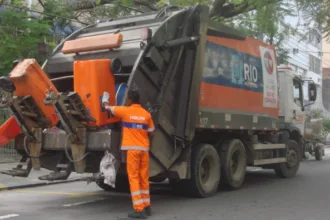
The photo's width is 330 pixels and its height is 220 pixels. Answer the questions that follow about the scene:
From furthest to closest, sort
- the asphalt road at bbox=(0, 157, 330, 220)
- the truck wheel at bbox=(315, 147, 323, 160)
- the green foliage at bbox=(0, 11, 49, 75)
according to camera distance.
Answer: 1. the truck wheel at bbox=(315, 147, 323, 160)
2. the green foliage at bbox=(0, 11, 49, 75)
3. the asphalt road at bbox=(0, 157, 330, 220)

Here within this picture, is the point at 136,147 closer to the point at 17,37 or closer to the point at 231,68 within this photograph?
the point at 231,68

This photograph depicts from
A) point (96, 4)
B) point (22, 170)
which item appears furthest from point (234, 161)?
point (96, 4)

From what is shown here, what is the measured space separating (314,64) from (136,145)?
4368 centimetres

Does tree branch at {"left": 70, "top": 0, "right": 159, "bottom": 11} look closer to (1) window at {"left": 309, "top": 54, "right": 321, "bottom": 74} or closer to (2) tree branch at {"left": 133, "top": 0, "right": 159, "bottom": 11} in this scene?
(2) tree branch at {"left": 133, "top": 0, "right": 159, "bottom": 11}

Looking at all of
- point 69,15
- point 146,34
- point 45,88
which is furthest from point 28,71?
point 69,15

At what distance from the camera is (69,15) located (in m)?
16.6

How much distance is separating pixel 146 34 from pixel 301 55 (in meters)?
37.5

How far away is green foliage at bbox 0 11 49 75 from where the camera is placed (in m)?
13.6

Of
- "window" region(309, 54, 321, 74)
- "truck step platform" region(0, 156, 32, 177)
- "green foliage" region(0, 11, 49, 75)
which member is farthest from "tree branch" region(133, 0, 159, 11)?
"window" region(309, 54, 321, 74)

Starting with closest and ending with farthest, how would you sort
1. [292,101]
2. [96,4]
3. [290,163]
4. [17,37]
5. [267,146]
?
1. [267,146]
2. [290,163]
3. [292,101]
4. [17,37]
5. [96,4]

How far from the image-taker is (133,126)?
20.8 feet

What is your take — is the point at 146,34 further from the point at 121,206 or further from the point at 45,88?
the point at 121,206

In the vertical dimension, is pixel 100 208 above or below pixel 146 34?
below

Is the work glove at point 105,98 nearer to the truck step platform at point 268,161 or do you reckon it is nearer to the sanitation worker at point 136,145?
the sanitation worker at point 136,145
